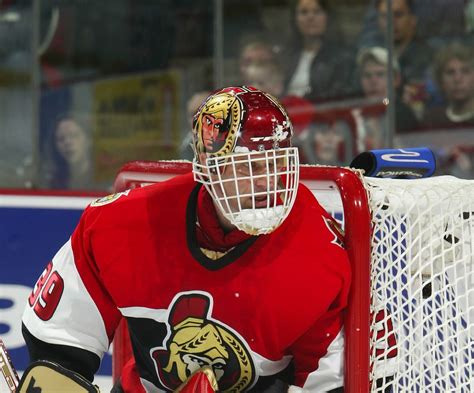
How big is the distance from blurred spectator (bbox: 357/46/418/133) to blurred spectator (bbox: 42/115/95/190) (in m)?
1.01

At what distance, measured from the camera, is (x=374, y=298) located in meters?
1.95

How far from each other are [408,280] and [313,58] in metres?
2.03

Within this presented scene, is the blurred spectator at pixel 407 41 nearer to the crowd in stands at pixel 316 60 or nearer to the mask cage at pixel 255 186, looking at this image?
the crowd in stands at pixel 316 60

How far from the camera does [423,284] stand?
6.68ft

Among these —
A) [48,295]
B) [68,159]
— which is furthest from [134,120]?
[48,295]

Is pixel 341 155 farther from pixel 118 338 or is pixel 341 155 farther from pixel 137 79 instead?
pixel 118 338

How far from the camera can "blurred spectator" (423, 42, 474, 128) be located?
3.77 meters

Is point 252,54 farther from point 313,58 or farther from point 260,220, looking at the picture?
point 260,220

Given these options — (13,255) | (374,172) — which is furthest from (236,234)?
(13,255)

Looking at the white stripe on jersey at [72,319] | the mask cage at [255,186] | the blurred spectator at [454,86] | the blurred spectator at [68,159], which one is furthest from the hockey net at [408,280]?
the blurred spectator at [68,159]

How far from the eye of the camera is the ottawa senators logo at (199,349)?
75.8 inches

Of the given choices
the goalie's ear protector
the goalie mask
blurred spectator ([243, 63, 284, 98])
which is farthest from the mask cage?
blurred spectator ([243, 63, 284, 98])

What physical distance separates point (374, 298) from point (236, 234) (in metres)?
0.27

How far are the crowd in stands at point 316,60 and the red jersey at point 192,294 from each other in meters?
1.90
